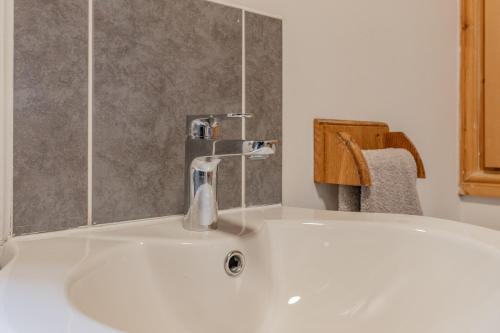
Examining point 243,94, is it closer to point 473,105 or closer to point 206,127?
point 206,127

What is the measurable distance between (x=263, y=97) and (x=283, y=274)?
365mm

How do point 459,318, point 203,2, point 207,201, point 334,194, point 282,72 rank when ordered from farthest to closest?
point 334,194
point 282,72
point 203,2
point 207,201
point 459,318

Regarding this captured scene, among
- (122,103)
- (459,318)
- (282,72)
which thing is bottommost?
(459,318)

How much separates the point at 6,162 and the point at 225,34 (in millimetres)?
436

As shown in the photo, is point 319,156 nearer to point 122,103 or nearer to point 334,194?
point 334,194

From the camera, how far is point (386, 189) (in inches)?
36.3

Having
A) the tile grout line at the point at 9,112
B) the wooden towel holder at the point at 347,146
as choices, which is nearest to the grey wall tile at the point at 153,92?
the tile grout line at the point at 9,112

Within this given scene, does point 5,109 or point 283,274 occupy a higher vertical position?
point 5,109

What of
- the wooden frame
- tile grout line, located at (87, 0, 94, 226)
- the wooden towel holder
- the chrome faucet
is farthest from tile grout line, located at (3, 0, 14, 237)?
the wooden frame

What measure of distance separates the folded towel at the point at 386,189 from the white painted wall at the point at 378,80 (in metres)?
0.08

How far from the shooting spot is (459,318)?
54 centimetres

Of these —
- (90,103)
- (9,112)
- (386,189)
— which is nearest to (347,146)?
(386,189)

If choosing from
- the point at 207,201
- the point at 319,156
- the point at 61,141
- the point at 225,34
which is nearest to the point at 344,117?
the point at 319,156

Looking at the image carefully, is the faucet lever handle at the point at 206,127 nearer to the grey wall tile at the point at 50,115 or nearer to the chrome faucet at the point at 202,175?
the chrome faucet at the point at 202,175
